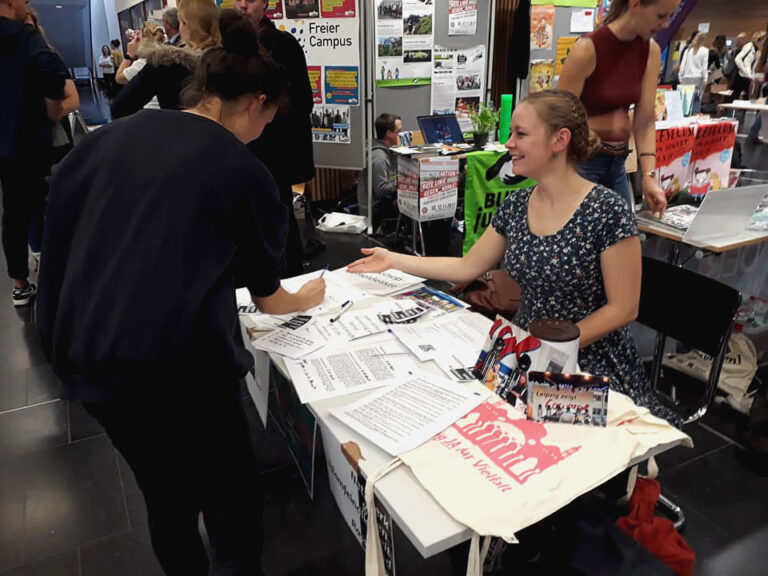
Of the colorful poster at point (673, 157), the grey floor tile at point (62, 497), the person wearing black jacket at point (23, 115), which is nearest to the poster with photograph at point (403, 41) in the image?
the person wearing black jacket at point (23, 115)

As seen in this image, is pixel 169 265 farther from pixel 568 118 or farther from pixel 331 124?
pixel 331 124

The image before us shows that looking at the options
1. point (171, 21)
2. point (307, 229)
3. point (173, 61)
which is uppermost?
point (171, 21)

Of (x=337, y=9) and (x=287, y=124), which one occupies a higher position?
(x=337, y=9)

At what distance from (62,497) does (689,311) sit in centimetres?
222

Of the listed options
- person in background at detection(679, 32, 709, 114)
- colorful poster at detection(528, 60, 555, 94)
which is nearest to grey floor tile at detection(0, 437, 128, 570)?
colorful poster at detection(528, 60, 555, 94)

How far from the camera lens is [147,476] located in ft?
3.66

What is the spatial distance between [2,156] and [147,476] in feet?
8.72

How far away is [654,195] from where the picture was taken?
2.36 metres

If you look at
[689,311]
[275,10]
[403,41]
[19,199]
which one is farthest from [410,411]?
[403,41]

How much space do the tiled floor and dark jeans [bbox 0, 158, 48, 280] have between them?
1221mm

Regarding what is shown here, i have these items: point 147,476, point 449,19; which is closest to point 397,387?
point 147,476

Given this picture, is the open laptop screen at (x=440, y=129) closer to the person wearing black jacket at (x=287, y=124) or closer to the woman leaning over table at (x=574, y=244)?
the person wearing black jacket at (x=287, y=124)

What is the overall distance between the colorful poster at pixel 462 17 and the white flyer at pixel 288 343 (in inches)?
168

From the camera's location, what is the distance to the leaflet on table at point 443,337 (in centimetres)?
132
